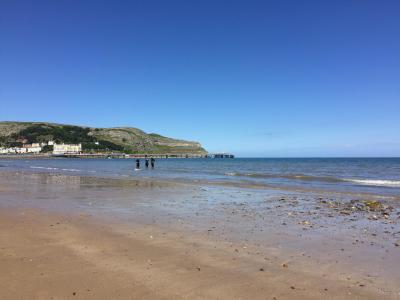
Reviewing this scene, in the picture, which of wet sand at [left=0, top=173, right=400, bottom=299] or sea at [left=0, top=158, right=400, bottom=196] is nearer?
wet sand at [left=0, top=173, right=400, bottom=299]

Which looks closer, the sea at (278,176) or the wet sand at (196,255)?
the wet sand at (196,255)

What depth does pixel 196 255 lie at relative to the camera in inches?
343

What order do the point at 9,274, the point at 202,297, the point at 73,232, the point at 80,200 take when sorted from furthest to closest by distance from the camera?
the point at 80,200 < the point at 73,232 < the point at 9,274 < the point at 202,297

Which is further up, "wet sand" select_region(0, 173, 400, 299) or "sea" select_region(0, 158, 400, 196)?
"wet sand" select_region(0, 173, 400, 299)

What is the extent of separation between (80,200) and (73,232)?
31.1ft

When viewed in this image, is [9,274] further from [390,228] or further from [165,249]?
[390,228]

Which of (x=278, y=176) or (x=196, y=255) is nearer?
(x=196, y=255)

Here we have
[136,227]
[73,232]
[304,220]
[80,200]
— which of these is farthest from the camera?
[80,200]

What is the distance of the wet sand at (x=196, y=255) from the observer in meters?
6.48

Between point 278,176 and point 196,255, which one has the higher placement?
point 196,255

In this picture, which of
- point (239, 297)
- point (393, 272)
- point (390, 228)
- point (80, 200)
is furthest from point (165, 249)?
point (80, 200)

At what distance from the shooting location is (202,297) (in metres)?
6.11

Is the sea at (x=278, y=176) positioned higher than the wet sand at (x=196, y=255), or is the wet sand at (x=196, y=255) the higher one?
the wet sand at (x=196, y=255)

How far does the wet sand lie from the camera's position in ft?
21.2
